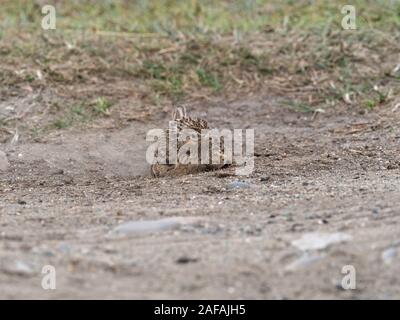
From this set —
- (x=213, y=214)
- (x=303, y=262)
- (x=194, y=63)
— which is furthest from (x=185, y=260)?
(x=194, y=63)

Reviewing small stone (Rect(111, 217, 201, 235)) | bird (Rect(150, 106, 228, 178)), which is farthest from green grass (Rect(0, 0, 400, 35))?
small stone (Rect(111, 217, 201, 235))

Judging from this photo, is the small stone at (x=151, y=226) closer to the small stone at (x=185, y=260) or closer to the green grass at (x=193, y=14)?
the small stone at (x=185, y=260)

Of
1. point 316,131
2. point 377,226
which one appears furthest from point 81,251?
point 316,131

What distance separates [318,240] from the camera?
4.20 m

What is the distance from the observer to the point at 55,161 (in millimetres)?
6672

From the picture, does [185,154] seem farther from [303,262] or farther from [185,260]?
[303,262]

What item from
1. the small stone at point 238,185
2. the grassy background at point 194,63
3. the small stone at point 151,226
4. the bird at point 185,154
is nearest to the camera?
the small stone at point 151,226

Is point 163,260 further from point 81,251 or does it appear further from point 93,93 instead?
point 93,93

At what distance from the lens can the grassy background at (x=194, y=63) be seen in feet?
24.7

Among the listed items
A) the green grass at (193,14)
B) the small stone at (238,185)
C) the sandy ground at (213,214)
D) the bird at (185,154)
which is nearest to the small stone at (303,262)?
the sandy ground at (213,214)

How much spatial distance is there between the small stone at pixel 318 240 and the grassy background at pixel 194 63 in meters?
3.22

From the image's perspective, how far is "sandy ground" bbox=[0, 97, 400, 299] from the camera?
12.7ft

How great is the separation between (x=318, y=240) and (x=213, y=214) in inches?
29.2

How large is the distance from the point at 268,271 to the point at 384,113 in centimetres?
350
